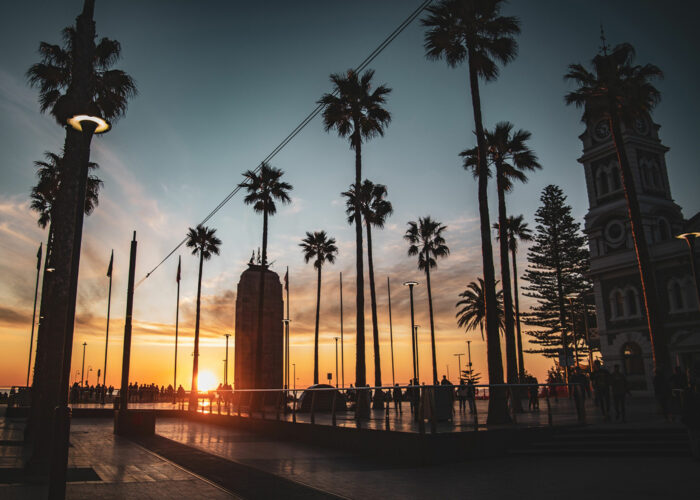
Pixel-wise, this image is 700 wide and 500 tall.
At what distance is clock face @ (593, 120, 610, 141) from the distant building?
86 millimetres

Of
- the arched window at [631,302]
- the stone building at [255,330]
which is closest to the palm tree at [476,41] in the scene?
the arched window at [631,302]

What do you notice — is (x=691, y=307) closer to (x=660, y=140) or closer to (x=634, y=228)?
(x=660, y=140)

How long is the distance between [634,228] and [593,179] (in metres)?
28.2

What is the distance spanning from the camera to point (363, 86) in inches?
1177

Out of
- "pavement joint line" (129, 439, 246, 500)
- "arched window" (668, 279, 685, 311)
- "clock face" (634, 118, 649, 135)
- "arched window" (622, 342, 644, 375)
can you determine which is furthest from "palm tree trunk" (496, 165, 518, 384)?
"clock face" (634, 118, 649, 135)

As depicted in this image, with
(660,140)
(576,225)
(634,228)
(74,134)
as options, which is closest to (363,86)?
(634,228)

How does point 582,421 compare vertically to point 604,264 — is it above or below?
below

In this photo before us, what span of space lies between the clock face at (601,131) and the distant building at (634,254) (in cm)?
9

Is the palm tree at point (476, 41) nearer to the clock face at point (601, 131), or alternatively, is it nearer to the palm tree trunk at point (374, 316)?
the palm tree trunk at point (374, 316)

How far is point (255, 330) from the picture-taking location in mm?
56031

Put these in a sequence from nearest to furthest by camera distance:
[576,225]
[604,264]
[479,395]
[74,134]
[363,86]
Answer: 1. [74,134]
2. [479,395]
3. [363,86]
4. [604,264]
5. [576,225]

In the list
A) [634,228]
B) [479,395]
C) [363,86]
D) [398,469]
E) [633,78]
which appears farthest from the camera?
[363,86]

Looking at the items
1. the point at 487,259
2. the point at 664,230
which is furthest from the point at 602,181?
the point at 487,259

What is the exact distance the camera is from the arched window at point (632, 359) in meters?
40.3
